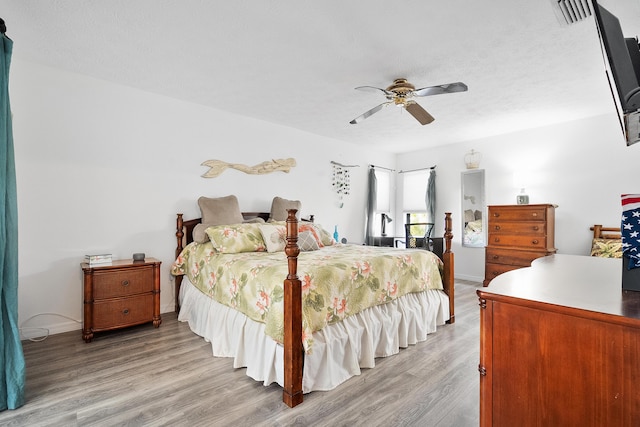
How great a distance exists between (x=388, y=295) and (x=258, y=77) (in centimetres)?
248

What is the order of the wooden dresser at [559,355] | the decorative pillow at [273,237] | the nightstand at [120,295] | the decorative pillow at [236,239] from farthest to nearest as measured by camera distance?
the decorative pillow at [273,237], the decorative pillow at [236,239], the nightstand at [120,295], the wooden dresser at [559,355]

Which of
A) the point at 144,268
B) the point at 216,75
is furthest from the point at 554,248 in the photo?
the point at 144,268

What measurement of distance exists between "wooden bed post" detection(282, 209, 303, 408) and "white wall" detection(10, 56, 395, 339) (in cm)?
236

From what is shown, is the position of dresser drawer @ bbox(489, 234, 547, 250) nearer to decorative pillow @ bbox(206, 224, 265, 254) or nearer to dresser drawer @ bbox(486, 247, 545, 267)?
dresser drawer @ bbox(486, 247, 545, 267)

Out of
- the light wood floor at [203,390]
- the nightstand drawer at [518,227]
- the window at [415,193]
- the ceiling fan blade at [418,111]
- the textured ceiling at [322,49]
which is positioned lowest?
the light wood floor at [203,390]

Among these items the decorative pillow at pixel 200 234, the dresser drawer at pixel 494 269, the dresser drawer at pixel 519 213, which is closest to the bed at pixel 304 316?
the decorative pillow at pixel 200 234

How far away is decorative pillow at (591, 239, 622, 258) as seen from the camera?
3.63m

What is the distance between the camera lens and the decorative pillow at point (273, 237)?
327 centimetres

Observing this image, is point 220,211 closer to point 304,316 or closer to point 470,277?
point 304,316

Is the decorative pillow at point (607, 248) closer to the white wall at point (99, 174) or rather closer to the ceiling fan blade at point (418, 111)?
the ceiling fan blade at point (418, 111)

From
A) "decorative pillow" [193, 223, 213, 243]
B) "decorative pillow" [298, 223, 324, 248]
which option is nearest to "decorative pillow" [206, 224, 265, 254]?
"decorative pillow" [193, 223, 213, 243]

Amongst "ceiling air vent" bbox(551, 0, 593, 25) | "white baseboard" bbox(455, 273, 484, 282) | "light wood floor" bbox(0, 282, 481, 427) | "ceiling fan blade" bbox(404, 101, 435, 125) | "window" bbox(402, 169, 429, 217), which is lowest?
"light wood floor" bbox(0, 282, 481, 427)

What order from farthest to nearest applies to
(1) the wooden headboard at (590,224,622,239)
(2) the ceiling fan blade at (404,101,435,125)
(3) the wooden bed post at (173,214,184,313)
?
(1) the wooden headboard at (590,224,622,239) < (3) the wooden bed post at (173,214,184,313) < (2) the ceiling fan blade at (404,101,435,125)

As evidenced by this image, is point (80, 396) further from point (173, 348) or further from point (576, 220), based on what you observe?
point (576, 220)
